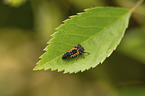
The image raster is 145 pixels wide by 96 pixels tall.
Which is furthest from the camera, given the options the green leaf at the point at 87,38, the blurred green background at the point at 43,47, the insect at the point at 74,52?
the blurred green background at the point at 43,47

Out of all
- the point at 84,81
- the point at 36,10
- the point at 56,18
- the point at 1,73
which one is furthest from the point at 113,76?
the point at 1,73

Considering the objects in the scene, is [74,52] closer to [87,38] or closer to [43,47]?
[87,38]

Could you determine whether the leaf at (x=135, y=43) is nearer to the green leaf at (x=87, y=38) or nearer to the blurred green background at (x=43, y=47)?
the blurred green background at (x=43, y=47)

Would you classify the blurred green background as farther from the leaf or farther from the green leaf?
the green leaf

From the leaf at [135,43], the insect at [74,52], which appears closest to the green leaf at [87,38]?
the insect at [74,52]

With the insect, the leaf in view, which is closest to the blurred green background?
the leaf

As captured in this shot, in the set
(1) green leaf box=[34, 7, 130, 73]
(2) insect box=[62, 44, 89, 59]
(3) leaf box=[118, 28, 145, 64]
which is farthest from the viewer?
(3) leaf box=[118, 28, 145, 64]
